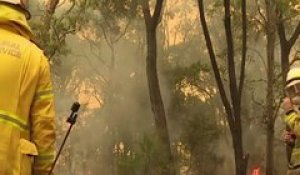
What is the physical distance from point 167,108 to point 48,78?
25.4m

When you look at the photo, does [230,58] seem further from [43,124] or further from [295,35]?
[43,124]

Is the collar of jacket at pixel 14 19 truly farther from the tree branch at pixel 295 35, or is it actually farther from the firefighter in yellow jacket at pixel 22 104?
the tree branch at pixel 295 35

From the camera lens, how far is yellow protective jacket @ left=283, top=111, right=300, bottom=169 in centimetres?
608

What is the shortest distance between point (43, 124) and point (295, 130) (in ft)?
11.1

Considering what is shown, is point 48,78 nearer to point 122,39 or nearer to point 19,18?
point 19,18

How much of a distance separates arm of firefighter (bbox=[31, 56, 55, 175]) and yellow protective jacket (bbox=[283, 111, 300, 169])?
3250 mm

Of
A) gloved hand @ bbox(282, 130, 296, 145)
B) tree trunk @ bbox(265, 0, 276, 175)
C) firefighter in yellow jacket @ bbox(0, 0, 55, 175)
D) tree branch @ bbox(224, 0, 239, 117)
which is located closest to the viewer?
firefighter in yellow jacket @ bbox(0, 0, 55, 175)

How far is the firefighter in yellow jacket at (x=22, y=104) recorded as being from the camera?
3283 mm

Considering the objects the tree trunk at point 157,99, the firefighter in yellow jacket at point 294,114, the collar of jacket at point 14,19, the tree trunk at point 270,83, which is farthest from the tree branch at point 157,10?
the collar of jacket at point 14,19

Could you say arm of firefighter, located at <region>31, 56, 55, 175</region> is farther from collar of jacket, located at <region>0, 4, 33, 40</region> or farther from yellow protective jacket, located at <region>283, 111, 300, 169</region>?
yellow protective jacket, located at <region>283, 111, 300, 169</region>

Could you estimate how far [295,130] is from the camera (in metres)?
6.10

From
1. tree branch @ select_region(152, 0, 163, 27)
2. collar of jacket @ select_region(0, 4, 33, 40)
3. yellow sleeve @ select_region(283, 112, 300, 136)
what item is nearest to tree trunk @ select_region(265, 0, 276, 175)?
tree branch @ select_region(152, 0, 163, 27)

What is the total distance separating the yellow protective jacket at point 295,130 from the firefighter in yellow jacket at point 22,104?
326 centimetres

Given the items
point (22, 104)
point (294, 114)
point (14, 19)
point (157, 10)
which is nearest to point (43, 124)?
point (22, 104)
